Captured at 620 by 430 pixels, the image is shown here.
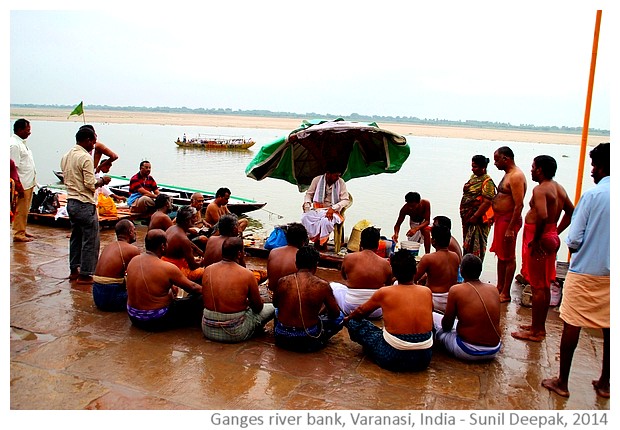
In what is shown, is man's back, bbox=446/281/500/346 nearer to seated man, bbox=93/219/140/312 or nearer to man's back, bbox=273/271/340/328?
man's back, bbox=273/271/340/328

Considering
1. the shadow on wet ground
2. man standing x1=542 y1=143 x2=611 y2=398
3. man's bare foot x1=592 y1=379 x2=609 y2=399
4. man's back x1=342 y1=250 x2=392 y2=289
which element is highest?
man standing x1=542 y1=143 x2=611 y2=398

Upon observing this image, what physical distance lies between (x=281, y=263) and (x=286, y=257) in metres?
0.08

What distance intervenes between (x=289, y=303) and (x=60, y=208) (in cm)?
712

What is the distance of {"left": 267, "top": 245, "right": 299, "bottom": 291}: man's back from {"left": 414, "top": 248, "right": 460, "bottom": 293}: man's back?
1.32m

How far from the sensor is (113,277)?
5168mm

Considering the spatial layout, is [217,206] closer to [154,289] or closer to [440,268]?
[154,289]

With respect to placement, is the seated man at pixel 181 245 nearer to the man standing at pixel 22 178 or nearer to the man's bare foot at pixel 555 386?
the man standing at pixel 22 178

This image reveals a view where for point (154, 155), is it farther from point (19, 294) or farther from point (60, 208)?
point (19, 294)

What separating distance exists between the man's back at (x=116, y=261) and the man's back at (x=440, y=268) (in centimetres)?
302

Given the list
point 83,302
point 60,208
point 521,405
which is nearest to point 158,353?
point 83,302

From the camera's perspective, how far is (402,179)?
74.5ft

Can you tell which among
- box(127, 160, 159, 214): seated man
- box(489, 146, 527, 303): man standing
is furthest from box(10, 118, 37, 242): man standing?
box(489, 146, 527, 303): man standing

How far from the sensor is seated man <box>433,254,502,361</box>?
4.21m

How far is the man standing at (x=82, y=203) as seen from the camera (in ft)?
19.1
